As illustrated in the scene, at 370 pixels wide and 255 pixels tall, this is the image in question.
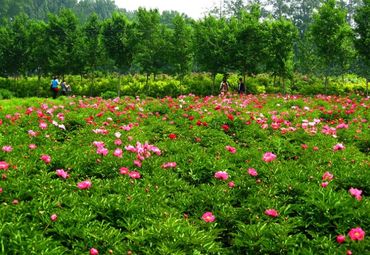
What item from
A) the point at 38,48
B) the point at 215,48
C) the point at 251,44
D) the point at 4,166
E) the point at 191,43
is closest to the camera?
the point at 4,166

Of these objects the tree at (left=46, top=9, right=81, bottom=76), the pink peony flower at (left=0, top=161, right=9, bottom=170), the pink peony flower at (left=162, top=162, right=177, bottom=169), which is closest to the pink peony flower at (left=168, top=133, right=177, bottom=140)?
the pink peony flower at (left=162, top=162, right=177, bottom=169)

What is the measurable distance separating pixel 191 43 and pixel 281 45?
7177mm

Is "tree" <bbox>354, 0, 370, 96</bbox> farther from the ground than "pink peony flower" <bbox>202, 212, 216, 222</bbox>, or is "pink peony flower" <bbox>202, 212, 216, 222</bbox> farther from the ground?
"tree" <bbox>354, 0, 370, 96</bbox>

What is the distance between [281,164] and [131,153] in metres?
2.42

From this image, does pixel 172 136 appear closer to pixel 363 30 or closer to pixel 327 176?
pixel 327 176

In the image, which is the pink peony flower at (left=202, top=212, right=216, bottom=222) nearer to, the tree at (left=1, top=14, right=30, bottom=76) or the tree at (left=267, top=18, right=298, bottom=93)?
the tree at (left=267, top=18, right=298, bottom=93)

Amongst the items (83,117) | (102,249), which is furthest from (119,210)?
(83,117)

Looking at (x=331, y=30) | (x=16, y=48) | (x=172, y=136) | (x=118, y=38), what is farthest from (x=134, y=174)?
(x=16, y=48)

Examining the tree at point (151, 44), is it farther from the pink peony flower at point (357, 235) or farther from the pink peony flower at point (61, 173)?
the pink peony flower at point (357, 235)

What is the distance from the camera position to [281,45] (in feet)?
78.2

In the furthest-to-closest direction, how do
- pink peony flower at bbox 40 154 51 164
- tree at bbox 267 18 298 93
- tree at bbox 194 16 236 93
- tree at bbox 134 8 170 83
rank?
tree at bbox 134 8 170 83
tree at bbox 194 16 236 93
tree at bbox 267 18 298 93
pink peony flower at bbox 40 154 51 164

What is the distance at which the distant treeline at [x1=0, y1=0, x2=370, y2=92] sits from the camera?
2266 centimetres

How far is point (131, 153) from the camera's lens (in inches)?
239

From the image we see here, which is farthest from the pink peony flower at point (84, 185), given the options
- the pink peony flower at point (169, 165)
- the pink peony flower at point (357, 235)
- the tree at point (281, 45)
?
the tree at point (281, 45)
